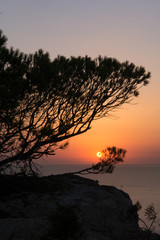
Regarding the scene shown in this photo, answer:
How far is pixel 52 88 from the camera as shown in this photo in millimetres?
10828

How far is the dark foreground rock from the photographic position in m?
6.91

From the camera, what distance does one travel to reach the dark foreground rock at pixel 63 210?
691 centimetres

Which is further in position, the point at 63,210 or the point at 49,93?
the point at 49,93

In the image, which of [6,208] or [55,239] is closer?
[55,239]

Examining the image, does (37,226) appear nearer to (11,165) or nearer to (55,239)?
(55,239)

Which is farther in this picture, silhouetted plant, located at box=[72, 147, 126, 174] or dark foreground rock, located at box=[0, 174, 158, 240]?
silhouetted plant, located at box=[72, 147, 126, 174]

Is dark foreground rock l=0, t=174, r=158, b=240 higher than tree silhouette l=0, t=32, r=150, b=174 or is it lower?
lower

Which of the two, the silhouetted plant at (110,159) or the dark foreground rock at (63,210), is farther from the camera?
the silhouetted plant at (110,159)

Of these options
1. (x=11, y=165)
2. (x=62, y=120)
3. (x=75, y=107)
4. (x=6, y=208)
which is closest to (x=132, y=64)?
(x=75, y=107)

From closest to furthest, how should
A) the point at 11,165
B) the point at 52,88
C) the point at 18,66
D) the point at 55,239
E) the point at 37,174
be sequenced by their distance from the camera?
1. the point at 55,239
2. the point at 18,66
3. the point at 52,88
4. the point at 11,165
5. the point at 37,174

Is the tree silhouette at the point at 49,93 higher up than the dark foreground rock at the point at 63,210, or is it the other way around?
the tree silhouette at the point at 49,93

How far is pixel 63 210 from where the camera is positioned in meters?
6.61

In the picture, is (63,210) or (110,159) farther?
(110,159)

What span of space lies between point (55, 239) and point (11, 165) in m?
6.16
